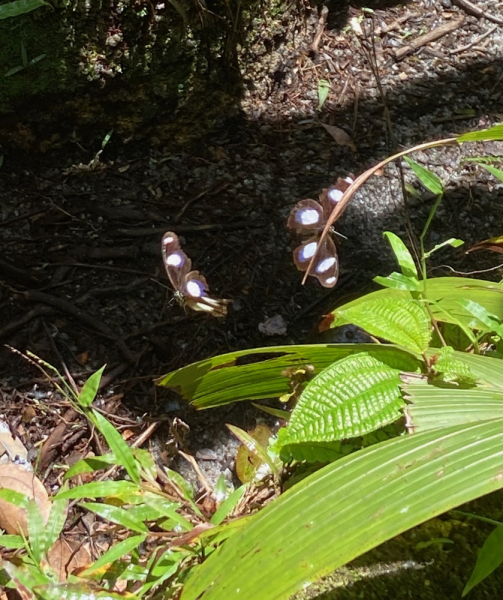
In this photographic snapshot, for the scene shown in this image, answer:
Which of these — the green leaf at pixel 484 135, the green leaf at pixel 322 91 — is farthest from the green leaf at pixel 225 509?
the green leaf at pixel 322 91

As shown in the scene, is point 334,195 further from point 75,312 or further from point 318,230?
point 75,312

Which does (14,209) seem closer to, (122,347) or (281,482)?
(122,347)

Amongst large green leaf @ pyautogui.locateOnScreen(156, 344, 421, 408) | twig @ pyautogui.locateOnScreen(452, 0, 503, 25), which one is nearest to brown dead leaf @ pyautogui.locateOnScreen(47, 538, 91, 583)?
large green leaf @ pyautogui.locateOnScreen(156, 344, 421, 408)

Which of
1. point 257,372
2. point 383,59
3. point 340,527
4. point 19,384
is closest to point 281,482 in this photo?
point 257,372

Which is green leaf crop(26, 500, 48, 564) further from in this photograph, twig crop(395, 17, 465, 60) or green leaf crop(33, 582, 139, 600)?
twig crop(395, 17, 465, 60)

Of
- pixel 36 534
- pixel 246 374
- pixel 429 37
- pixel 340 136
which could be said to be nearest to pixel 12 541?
pixel 36 534
